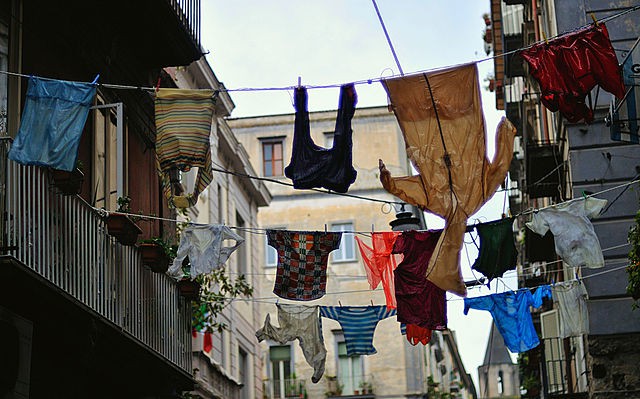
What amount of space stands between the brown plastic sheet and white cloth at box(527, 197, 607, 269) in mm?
1596

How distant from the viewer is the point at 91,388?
13.8 m

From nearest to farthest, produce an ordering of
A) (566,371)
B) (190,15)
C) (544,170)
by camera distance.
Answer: (190,15)
(544,170)
(566,371)

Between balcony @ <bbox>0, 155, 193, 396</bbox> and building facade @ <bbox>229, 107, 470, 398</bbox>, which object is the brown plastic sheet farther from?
building facade @ <bbox>229, 107, 470, 398</bbox>

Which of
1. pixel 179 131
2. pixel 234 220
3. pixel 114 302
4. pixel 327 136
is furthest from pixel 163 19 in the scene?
pixel 327 136

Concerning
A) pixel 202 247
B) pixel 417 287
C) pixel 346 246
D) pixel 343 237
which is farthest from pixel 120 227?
pixel 346 246

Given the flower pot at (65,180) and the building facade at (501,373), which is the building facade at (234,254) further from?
the building facade at (501,373)

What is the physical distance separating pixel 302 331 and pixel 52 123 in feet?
30.4

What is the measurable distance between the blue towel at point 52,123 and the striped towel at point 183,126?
57.4 inches

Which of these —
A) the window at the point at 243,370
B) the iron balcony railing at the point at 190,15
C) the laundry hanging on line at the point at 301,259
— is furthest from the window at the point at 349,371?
the laundry hanging on line at the point at 301,259

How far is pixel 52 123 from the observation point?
11.5 meters

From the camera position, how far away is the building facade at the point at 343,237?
1775 inches

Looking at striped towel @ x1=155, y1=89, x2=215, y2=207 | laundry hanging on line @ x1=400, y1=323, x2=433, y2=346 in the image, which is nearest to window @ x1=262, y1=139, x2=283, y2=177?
laundry hanging on line @ x1=400, y1=323, x2=433, y2=346

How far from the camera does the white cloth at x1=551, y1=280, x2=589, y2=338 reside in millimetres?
17559

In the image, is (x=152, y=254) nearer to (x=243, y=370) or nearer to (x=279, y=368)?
(x=243, y=370)
